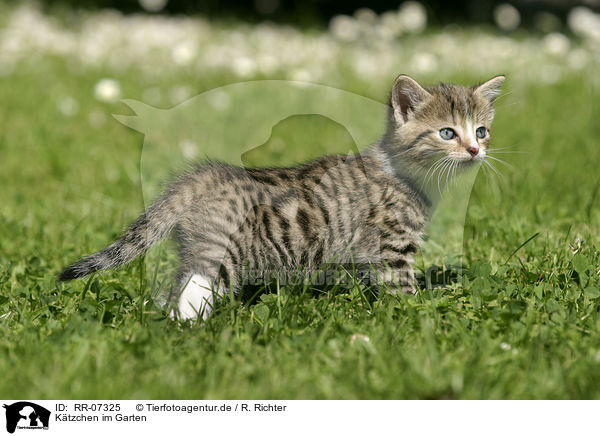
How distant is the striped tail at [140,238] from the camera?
326 cm

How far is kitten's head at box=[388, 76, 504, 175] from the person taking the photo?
11.3 ft

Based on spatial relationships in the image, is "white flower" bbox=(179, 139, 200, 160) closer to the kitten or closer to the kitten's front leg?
the kitten

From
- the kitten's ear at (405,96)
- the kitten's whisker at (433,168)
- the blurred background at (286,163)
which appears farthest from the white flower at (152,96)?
the kitten's whisker at (433,168)

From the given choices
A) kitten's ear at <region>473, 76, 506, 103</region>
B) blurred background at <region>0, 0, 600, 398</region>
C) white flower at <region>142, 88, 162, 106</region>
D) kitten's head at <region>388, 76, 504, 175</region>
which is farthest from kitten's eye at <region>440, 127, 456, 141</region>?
white flower at <region>142, 88, 162, 106</region>

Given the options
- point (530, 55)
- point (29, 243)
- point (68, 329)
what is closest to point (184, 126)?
point (29, 243)

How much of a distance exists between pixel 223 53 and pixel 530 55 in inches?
182

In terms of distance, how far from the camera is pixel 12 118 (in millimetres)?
7270

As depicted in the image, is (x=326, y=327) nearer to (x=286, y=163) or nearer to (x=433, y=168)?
Result: (x=433, y=168)

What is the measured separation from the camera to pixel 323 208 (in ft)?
11.3

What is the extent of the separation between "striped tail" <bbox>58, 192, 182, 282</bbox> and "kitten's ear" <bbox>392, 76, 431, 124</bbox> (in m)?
1.30

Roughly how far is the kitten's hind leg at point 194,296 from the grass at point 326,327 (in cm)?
9

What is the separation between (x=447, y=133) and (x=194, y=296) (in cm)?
162
